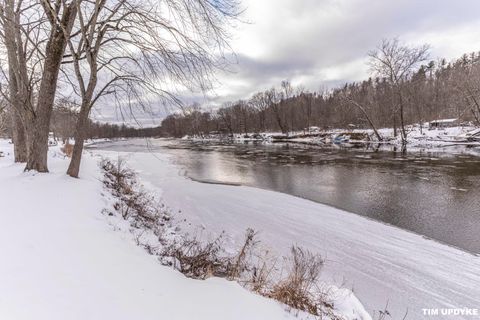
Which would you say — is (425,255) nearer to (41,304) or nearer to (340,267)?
(340,267)

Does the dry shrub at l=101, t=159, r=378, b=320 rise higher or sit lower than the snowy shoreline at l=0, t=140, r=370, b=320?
lower

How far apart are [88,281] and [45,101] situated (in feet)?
20.6

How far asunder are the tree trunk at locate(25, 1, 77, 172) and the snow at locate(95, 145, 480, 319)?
400 cm

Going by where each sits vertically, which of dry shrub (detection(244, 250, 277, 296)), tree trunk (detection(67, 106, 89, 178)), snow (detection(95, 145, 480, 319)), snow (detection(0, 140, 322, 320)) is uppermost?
tree trunk (detection(67, 106, 89, 178))

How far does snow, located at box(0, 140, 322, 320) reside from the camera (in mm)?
2314

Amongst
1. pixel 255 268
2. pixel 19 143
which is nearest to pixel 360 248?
pixel 255 268

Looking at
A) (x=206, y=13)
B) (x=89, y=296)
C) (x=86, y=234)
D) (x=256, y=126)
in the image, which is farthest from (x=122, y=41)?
(x=256, y=126)

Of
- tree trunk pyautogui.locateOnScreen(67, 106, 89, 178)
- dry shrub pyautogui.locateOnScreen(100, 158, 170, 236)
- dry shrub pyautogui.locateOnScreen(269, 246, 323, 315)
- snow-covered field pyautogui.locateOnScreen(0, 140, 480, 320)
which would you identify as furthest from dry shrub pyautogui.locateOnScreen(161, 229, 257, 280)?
tree trunk pyautogui.locateOnScreen(67, 106, 89, 178)

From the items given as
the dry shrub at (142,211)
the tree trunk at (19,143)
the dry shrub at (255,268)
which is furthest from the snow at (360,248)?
the tree trunk at (19,143)

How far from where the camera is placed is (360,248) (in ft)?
19.2

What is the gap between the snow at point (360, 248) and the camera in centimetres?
424

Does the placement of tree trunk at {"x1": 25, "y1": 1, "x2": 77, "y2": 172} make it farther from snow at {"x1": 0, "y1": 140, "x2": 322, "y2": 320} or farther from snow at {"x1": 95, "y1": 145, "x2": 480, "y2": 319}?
snow at {"x1": 95, "y1": 145, "x2": 480, "y2": 319}

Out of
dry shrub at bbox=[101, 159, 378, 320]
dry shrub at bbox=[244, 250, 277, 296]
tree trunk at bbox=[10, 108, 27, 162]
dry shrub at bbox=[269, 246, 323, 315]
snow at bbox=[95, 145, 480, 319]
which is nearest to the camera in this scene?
dry shrub at bbox=[269, 246, 323, 315]

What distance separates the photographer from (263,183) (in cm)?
1341
